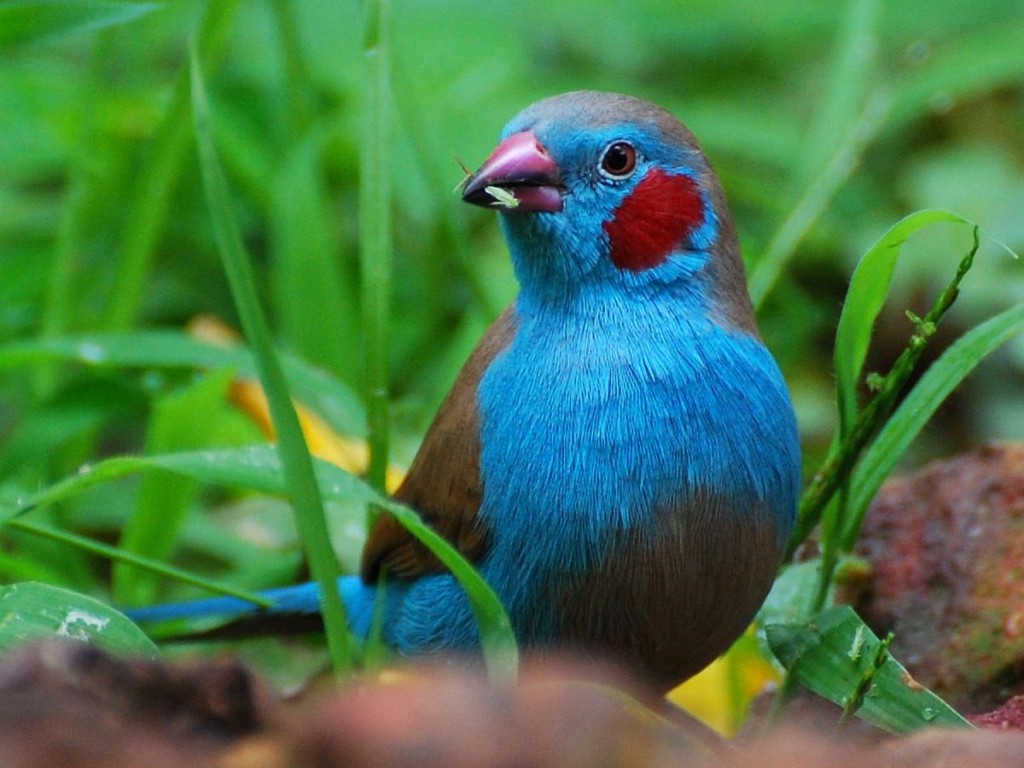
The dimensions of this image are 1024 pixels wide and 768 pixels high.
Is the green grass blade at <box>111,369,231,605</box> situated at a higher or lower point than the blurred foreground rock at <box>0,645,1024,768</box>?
lower

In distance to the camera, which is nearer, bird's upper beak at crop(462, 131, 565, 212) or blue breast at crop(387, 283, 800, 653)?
blue breast at crop(387, 283, 800, 653)

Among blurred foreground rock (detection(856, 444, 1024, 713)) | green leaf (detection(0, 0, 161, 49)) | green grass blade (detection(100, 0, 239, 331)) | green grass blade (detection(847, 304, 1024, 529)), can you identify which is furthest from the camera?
green grass blade (detection(100, 0, 239, 331))

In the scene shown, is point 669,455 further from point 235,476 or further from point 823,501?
point 235,476

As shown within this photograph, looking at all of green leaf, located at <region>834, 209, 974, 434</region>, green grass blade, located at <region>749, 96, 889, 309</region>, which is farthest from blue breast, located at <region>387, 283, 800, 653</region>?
green grass blade, located at <region>749, 96, 889, 309</region>

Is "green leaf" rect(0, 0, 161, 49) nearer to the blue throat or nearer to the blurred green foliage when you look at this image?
the blurred green foliage

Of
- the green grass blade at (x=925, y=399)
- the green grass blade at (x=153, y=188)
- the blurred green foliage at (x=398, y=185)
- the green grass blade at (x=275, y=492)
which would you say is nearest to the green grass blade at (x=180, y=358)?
the blurred green foliage at (x=398, y=185)

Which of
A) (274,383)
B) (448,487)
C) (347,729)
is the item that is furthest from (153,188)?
(347,729)

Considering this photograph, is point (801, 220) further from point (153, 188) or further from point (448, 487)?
point (153, 188)
